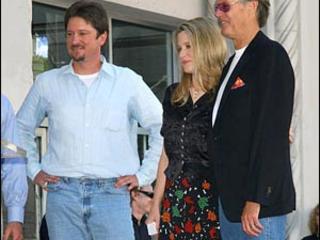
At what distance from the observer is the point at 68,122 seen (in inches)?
180

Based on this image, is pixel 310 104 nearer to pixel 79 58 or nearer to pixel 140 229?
pixel 140 229

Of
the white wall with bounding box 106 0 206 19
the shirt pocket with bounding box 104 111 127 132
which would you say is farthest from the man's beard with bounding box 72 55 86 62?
the white wall with bounding box 106 0 206 19

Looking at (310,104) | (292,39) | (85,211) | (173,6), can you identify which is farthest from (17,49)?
(310,104)

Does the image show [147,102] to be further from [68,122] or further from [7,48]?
[7,48]

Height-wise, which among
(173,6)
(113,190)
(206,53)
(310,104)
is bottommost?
(113,190)

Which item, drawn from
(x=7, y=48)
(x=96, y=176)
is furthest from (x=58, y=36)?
(x=96, y=176)

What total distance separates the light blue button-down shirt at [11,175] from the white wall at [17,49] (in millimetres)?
1973

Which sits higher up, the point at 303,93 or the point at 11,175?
the point at 303,93

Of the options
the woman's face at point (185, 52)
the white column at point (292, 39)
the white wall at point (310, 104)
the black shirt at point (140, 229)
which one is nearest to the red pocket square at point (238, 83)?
the woman's face at point (185, 52)

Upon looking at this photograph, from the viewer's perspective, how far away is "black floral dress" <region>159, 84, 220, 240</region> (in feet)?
14.5

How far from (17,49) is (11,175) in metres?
2.28

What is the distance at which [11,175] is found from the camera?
3.86 metres

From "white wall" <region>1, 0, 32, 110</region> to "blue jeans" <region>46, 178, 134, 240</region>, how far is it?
1509 millimetres

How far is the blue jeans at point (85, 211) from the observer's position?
451 cm
